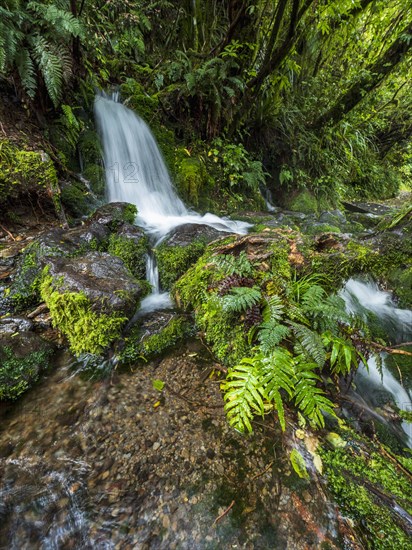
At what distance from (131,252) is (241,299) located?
2.01 m

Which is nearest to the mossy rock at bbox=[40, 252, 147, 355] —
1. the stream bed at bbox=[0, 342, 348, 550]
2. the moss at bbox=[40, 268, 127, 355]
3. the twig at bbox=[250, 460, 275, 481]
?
the moss at bbox=[40, 268, 127, 355]

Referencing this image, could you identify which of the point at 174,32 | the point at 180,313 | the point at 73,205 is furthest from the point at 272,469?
the point at 174,32

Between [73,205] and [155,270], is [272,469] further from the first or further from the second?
[73,205]

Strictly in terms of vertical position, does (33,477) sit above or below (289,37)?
below

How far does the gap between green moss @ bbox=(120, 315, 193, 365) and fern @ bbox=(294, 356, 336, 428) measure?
1.20m

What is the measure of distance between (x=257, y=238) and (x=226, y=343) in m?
1.27

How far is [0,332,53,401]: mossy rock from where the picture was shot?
196cm

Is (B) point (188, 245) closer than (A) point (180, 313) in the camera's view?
No

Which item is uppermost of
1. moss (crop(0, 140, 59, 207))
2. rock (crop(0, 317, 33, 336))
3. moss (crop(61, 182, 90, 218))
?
moss (crop(0, 140, 59, 207))

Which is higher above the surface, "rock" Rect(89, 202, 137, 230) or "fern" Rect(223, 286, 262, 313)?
"rock" Rect(89, 202, 137, 230)

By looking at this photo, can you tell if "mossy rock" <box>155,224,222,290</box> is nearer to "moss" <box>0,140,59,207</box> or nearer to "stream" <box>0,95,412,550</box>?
"stream" <box>0,95,412,550</box>

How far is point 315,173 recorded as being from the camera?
8453 millimetres

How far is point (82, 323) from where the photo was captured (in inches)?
91.7

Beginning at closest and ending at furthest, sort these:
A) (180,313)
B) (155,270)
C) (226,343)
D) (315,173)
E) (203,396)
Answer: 1. (203,396)
2. (226,343)
3. (180,313)
4. (155,270)
5. (315,173)
